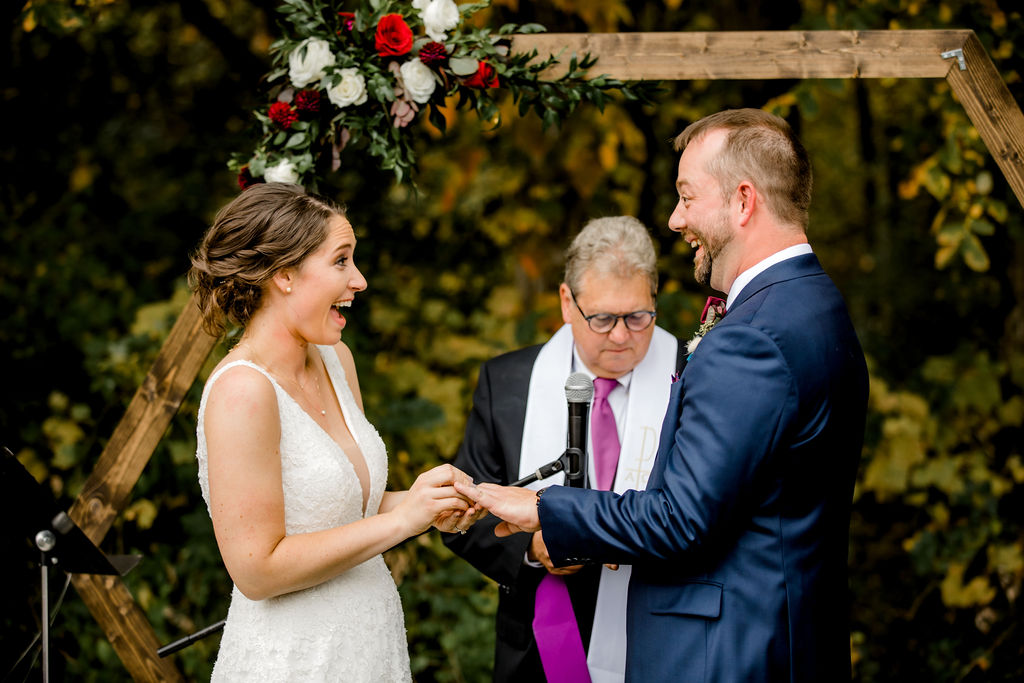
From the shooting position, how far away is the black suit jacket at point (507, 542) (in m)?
2.95

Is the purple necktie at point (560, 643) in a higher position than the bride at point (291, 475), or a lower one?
lower

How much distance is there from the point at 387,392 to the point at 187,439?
119cm

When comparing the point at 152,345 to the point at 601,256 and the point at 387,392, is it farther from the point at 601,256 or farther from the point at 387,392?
the point at 601,256

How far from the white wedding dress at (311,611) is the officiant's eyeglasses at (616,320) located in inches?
37.9

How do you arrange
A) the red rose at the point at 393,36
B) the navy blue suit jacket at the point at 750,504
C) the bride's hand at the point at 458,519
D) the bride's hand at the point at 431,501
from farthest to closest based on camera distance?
the red rose at the point at 393,36
the bride's hand at the point at 458,519
the bride's hand at the point at 431,501
the navy blue suit jacket at the point at 750,504

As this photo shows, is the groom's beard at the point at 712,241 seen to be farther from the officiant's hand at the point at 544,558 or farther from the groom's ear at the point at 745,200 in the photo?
the officiant's hand at the point at 544,558

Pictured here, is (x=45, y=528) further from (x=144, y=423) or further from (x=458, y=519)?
(x=458, y=519)

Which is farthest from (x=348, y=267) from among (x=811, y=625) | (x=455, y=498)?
(x=811, y=625)

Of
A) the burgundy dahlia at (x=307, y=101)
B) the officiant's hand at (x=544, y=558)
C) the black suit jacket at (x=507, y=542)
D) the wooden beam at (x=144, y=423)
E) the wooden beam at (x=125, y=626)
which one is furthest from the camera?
the wooden beam at (x=125, y=626)

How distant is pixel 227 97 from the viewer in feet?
21.3

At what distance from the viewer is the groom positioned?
212cm

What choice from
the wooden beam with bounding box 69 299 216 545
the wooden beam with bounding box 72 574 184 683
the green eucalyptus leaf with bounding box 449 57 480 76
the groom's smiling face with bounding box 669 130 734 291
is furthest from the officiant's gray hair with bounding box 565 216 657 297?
the wooden beam with bounding box 72 574 184 683

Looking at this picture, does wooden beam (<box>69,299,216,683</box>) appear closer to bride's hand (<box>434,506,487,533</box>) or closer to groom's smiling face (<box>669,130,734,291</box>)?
bride's hand (<box>434,506,487,533</box>)

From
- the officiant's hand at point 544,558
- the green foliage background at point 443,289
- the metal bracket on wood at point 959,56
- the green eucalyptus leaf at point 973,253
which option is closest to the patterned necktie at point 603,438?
the officiant's hand at point 544,558
